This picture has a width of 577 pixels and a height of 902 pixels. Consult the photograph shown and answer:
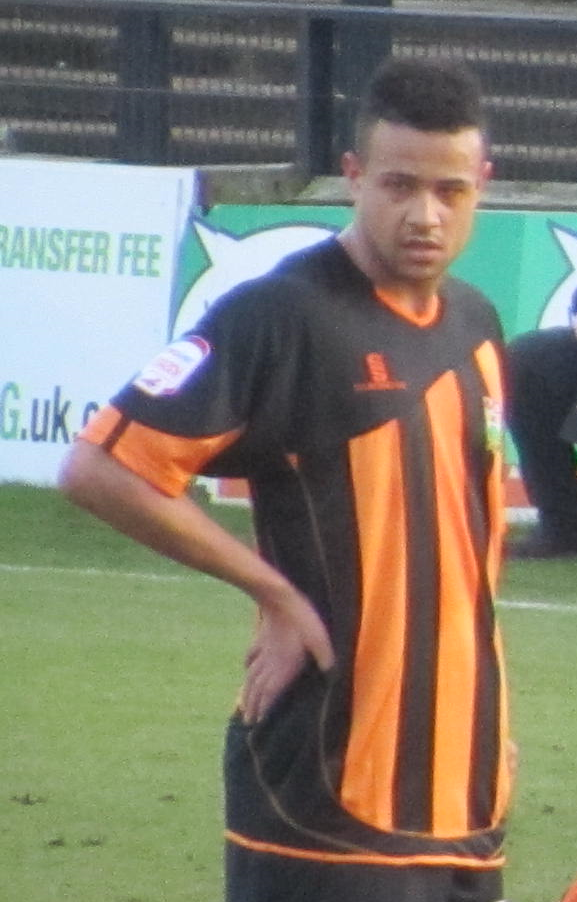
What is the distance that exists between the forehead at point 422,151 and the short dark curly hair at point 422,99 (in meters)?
0.01

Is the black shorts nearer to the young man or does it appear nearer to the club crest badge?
the young man

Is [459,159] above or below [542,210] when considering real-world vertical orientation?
above

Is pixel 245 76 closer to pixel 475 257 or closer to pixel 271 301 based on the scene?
pixel 475 257

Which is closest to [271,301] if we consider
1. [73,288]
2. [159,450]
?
[159,450]

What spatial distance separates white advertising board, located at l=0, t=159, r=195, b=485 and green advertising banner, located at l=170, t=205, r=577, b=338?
0.41 ft

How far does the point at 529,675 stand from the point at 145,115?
5876 mm

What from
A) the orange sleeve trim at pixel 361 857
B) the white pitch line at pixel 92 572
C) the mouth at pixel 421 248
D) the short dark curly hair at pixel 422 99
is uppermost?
the short dark curly hair at pixel 422 99

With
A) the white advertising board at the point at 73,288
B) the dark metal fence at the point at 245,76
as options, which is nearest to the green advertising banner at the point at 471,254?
the white advertising board at the point at 73,288

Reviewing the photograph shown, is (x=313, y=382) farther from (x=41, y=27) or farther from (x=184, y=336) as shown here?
(x=41, y=27)

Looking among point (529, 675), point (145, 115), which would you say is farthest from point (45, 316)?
point (529, 675)

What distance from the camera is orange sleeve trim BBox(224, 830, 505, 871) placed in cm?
356

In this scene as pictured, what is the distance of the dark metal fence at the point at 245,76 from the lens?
41.6 ft

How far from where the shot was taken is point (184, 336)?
11.5ft

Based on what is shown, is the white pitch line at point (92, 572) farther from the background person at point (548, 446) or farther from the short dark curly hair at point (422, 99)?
the short dark curly hair at point (422, 99)
